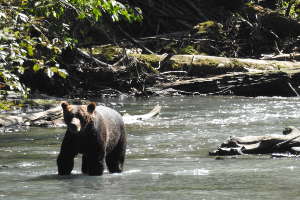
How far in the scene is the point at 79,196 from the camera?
8.48m

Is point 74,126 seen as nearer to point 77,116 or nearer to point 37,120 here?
point 77,116

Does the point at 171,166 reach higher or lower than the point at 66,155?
lower

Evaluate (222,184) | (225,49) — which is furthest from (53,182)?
(225,49)

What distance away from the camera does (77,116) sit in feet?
31.6

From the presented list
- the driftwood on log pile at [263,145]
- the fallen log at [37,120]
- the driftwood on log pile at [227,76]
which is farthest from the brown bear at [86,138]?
the driftwood on log pile at [227,76]

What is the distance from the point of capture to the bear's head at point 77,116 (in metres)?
9.46

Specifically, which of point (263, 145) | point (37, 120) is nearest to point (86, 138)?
point (263, 145)

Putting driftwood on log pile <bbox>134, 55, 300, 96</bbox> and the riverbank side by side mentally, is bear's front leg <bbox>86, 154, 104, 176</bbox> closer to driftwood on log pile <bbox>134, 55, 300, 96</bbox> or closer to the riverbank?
the riverbank

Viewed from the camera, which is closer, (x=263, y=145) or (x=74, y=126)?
(x=74, y=126)

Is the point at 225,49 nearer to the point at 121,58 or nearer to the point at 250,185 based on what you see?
the point at 121,58

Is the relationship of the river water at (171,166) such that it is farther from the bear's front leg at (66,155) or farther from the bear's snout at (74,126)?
the bear's snout at (74,126)

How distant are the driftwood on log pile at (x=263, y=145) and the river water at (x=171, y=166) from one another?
1.23ft

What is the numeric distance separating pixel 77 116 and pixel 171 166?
7.35ft

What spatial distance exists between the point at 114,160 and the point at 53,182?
4.83 ft
